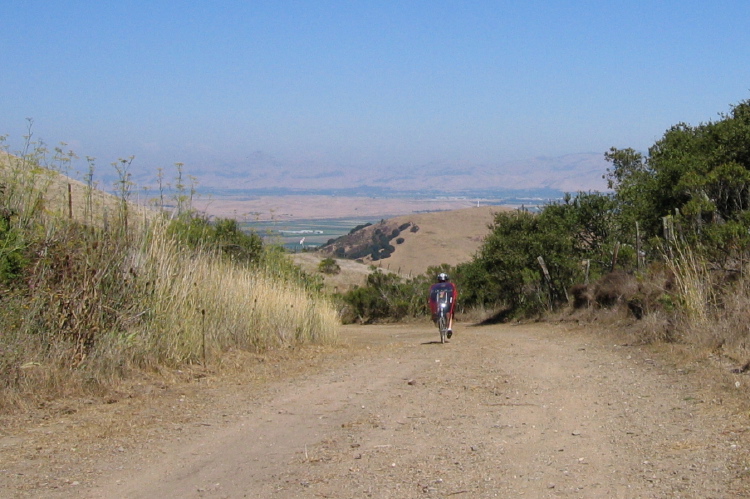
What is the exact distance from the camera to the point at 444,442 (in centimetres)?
685

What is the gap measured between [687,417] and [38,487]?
18.8 feet

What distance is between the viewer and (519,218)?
92.5ft

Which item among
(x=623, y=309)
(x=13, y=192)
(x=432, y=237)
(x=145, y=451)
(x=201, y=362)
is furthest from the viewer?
(x=432, y=237)

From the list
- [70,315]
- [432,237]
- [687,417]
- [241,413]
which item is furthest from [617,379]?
[432,237]

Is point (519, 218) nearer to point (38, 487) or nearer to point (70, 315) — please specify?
point (70, 315)

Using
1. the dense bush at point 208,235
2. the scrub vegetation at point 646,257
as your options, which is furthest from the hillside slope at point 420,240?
the dense bush at point 208,235

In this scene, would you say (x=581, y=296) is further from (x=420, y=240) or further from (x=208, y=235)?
(x=420, y=240)

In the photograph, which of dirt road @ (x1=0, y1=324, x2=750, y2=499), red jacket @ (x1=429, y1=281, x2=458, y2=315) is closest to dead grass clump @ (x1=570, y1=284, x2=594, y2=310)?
red jacket @ (x1=429, y1=281, x2=458, y2=315)

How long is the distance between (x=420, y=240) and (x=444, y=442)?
69.5m

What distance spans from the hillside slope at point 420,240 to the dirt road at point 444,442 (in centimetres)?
5007

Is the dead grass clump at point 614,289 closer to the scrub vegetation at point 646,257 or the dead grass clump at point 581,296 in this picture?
the scrub vegetation at point 646,257

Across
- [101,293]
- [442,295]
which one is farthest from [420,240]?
[101,293]

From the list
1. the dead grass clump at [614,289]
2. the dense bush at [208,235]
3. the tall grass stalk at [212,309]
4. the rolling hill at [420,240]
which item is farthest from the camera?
the rolling hill at [420,240]

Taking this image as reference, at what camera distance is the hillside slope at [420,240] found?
220ft
